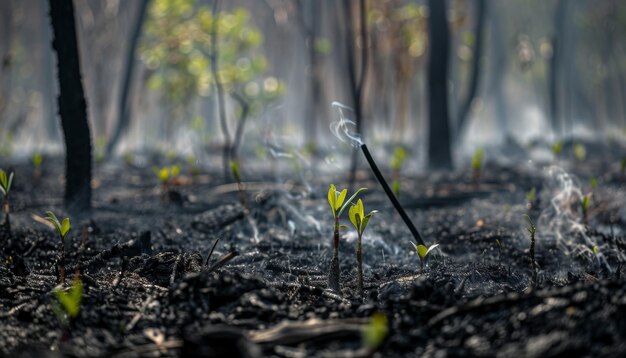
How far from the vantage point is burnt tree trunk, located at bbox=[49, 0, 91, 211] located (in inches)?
225

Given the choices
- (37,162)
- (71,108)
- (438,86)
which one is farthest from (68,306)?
(438,86)

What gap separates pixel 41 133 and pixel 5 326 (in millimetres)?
38033

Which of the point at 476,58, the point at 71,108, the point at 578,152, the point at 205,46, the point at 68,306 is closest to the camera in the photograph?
the point at 68,306

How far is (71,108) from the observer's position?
5836 mm

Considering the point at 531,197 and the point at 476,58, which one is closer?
the point at 531,197

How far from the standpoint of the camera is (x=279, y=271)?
4.11 meters

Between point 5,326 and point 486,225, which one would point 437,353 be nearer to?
point 5,326

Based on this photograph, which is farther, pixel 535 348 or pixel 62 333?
pixel 62 333

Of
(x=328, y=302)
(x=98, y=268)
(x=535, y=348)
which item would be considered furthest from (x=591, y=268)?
(x=98, y=268)

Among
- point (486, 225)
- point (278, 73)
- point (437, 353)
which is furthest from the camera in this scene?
point (278, 73)

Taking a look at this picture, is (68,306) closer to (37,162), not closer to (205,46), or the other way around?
(37,162)

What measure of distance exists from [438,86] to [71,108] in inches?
296

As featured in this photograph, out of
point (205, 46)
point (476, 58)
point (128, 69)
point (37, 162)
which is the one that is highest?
point (205, 46)

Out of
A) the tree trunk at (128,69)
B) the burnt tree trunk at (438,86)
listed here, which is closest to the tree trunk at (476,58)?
the burnt tree trunk at (438,86)
